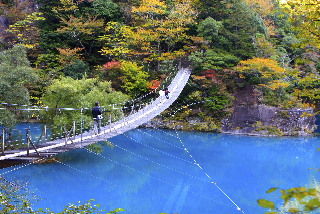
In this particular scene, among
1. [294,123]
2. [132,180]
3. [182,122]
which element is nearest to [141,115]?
[132,180]

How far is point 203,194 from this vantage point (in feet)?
22.9

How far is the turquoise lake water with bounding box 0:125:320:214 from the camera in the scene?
6.54m

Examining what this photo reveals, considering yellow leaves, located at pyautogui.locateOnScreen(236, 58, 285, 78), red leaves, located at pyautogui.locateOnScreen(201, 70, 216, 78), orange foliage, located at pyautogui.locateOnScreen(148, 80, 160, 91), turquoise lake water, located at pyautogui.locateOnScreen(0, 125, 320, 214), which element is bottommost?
turquoise lake water, located at pyautogui.locateOnScreen(0, 125, 320, 214)

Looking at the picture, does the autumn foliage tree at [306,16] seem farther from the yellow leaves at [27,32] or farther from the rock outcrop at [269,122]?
the yellow leaves at [27,32]

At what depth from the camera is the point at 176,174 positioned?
820 centimetres

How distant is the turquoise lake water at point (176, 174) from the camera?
654cm

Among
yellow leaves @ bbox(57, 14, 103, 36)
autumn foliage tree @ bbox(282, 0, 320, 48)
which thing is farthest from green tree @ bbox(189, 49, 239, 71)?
autumn foliage tree @ bbox(282, 0, 320, 48)

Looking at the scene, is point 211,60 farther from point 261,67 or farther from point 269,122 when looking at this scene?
point 269,122

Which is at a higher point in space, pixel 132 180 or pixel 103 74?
pixel 103 74

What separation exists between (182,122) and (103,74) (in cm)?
442

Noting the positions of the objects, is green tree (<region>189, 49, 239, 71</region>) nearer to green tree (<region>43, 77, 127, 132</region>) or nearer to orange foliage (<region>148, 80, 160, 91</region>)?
orange foliage (<region>148, 80, 160, 91</region>)

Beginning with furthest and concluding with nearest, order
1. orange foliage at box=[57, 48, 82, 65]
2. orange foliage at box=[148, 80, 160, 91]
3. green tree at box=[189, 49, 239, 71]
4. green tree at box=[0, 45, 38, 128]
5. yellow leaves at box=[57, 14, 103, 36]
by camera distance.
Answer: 1. yellow leaves at box=[57, 14, 103, 36]
2. orange foliage at box=[57, 48, 82, 65]
3. orange foliage at box=[148, 80, 160, 91]
4. green tree at box=[189, 49, 239, 71]
5. green tree at box=[0, 45, 38, 128]

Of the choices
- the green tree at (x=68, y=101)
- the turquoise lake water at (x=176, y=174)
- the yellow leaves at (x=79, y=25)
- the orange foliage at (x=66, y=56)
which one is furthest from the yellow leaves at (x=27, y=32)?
the turquoise lake water at (x=176, y=174)

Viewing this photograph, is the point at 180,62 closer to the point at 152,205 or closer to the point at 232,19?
the point at 232,19
